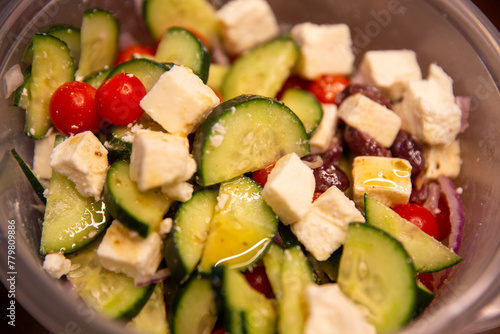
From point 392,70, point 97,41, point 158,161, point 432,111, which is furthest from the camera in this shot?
point 392,70

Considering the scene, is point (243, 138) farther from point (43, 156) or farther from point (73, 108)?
point (43, 156)

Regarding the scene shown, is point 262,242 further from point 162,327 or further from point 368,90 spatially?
point 368,90

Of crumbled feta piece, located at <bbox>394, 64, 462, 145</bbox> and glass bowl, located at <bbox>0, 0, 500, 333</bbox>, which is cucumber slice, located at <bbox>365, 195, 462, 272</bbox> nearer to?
glass bowl, located at <bbox>0, 0, 500, 333</bbox>

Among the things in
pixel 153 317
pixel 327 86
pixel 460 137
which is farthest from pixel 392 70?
pixel 153 317

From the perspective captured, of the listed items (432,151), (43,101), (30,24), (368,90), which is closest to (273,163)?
(368,90)

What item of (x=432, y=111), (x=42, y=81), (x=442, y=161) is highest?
(x=432, y=111)

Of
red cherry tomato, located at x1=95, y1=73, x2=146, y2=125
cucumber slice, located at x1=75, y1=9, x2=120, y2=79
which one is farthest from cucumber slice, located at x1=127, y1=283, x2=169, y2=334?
cucumber slice, located at x1=75, y1=9, x2=120, y2=79
